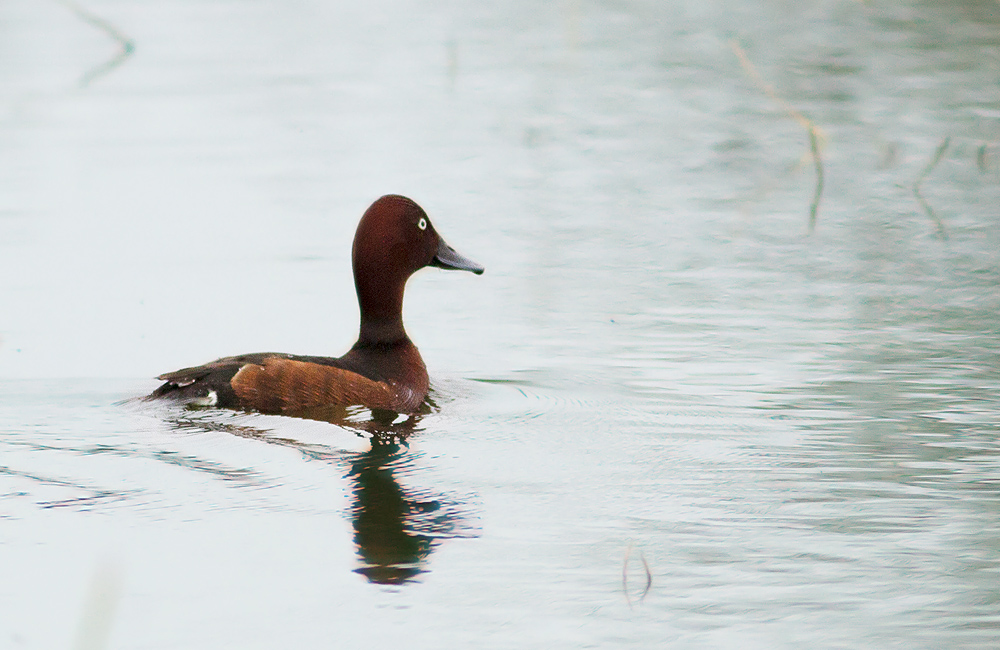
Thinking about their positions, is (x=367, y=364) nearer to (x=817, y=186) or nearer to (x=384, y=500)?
(x=384, y=500)

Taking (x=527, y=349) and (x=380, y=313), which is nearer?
(x=380, y=313)

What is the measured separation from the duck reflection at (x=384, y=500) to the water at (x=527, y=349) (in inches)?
0.9

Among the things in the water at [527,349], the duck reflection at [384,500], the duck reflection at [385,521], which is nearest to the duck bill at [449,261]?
the water at [527,349]

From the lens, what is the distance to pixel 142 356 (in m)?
8.36

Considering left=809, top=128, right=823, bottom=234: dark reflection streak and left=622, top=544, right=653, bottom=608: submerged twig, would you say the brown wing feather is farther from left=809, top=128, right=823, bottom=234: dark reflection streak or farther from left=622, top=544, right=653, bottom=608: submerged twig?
left=809, top=128, right=823, bottom=234: dark reflection streak

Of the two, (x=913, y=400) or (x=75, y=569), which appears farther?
(x=913, y=400)

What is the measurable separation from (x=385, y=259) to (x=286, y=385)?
3.37 feet

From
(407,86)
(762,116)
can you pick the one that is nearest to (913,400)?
(762,116)

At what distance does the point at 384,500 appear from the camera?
5.98 metres

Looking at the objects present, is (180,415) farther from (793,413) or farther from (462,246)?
(462,246)

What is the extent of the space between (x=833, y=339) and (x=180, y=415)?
335 cm

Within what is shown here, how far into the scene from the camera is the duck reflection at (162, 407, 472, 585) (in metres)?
5.32

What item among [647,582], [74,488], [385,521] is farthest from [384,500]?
[647,582]

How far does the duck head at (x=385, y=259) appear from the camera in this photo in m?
7.84
